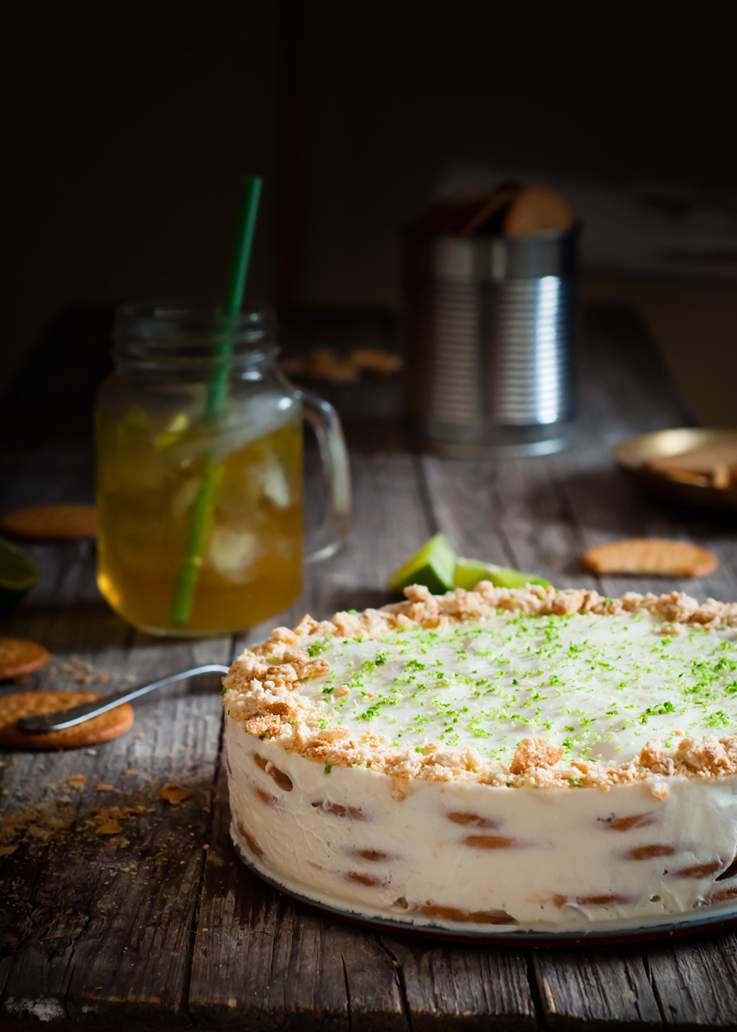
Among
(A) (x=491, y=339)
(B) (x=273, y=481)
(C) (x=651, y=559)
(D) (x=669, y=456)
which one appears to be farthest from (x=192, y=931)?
(A) (x=491, y=339)

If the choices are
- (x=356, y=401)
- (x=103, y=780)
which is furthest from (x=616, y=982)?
(x=356, y=401)

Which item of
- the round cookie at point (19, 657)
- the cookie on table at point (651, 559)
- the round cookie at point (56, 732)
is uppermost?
the round cookie at point (56, 732)

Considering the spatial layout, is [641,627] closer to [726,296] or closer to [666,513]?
[666,513]

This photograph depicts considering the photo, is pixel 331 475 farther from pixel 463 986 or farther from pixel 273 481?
pixel 463 986

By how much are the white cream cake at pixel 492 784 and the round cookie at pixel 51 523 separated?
96cm

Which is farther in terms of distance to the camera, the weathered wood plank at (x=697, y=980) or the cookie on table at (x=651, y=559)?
the cookie on table at (x=651, y=559)

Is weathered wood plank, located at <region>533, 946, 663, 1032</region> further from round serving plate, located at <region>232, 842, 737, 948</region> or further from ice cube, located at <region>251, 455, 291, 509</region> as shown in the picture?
ice cube, located at <region>251, 455, 291, 509</region>

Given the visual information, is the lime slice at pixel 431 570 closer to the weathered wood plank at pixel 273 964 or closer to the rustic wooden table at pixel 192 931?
the rustic wooden table at pixel 192 931

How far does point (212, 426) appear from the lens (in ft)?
5.96

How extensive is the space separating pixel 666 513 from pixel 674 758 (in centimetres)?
126

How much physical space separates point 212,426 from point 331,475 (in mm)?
272

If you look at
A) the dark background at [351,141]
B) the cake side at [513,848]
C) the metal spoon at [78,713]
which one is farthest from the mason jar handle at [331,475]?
the dark background at [351,141]

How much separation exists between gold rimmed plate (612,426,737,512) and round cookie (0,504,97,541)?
0.87 metres

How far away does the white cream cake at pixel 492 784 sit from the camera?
1.12m
